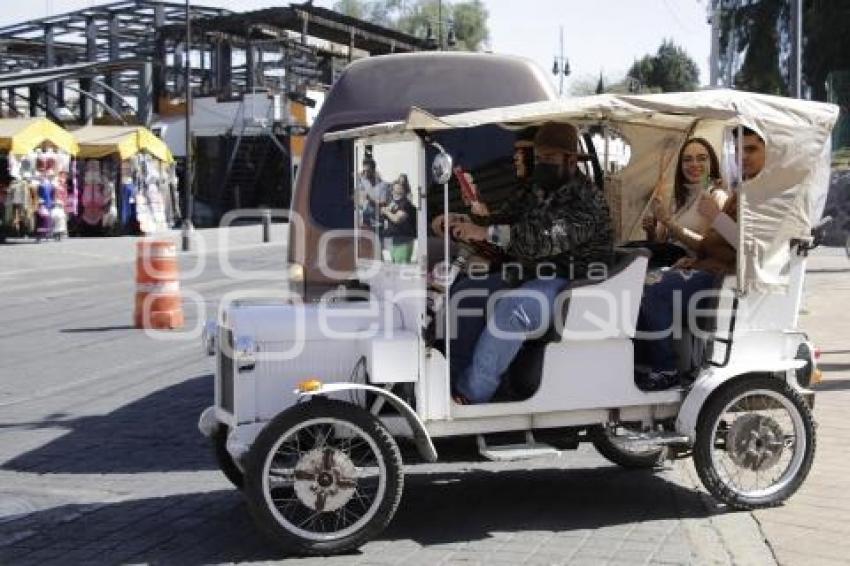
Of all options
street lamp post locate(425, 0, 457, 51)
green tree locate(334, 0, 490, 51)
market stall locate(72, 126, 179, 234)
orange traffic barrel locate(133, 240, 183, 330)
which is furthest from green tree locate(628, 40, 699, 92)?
orange traffic barrel locate(133, 240, 183, 330)

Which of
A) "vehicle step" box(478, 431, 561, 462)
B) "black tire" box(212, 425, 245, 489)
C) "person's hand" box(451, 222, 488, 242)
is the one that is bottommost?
"black tire" box(212, 425, 245, 489)

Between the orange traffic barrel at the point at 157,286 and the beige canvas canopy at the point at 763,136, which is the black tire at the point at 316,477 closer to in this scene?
the beige canvas canopy at the point at 763,136

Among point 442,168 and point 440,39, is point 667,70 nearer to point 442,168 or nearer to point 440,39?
point 440,39

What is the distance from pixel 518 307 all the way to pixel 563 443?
0.82 meters

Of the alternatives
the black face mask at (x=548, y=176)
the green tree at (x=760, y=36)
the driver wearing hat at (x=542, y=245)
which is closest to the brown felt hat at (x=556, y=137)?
the driver wearing hat at (x=542, y=245)

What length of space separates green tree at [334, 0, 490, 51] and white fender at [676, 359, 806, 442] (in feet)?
288

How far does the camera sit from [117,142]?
3156cm

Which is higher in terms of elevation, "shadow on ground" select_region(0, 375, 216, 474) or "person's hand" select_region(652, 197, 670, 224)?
"person's hand" select_region(652, 197, 670, 224)

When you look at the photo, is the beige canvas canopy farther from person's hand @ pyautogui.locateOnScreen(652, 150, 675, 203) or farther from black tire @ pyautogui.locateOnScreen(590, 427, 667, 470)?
black tire @ pyautogui.locateOnScreen(590, 427, 667, 470)

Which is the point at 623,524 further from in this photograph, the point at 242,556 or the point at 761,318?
the point at 242,556

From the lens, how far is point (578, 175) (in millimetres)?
6137

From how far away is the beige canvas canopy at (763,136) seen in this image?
18.9 feet

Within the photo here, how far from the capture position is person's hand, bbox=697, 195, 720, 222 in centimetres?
630

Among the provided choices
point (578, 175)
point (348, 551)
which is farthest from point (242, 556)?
point (578, 175)
